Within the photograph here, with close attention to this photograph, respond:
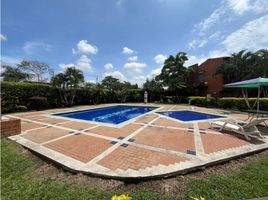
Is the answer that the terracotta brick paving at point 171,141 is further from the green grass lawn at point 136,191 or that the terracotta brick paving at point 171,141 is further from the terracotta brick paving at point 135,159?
the green grass lawn at point 136,191

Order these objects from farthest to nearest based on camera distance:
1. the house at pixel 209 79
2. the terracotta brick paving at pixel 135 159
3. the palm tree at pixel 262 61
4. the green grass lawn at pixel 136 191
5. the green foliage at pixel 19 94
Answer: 1. the house at pixel 209 79
2. the palm tree at pixel 262 61
3. the green foliage at pixel 19 94
4. the terracotta brick paving at pixel 135 159
5. the green grass lawn at pixel 136 191

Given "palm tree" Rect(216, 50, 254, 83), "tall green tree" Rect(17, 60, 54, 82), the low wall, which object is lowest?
the low wall

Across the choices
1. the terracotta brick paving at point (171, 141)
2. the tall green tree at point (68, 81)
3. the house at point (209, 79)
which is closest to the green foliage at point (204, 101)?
the house at point (209, 79)

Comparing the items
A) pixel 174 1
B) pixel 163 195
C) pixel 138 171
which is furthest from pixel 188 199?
pixel 174 1

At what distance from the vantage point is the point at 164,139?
510 cm

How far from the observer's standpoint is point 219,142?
15.4 ft

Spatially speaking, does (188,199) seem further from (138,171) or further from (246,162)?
(246,162)

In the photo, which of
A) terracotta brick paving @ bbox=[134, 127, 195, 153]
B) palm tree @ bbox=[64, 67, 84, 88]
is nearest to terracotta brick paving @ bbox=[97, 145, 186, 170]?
terracotta brick paving @ bbox=[134, 127, 195, 153]

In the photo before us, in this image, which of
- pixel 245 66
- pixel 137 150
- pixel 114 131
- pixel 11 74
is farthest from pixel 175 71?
pixel 11 74

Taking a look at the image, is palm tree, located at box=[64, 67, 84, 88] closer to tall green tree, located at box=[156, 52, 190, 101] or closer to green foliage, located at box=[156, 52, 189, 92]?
tall green tree, located at box=[156, 52, 190, 101]

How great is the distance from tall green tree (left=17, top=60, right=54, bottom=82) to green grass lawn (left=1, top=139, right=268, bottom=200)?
32704 millimetres

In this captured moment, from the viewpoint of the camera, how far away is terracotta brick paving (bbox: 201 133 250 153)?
4.18 m

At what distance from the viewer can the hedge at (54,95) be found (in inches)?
507

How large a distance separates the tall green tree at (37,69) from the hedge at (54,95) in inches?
598
